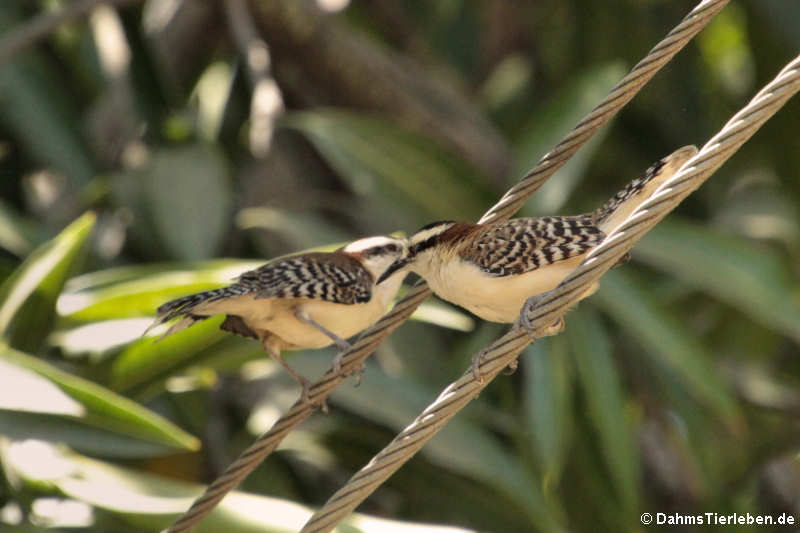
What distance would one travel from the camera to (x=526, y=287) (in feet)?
8.60

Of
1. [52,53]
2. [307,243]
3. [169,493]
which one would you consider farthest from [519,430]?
[52,53]

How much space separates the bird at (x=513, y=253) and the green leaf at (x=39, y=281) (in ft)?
3.96

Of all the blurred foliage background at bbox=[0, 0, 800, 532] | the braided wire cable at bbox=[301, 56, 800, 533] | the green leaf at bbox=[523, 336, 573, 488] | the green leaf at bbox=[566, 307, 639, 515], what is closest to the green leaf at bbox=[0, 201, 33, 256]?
the blurred foliage background at bbox=[0, 0, 800, 532]

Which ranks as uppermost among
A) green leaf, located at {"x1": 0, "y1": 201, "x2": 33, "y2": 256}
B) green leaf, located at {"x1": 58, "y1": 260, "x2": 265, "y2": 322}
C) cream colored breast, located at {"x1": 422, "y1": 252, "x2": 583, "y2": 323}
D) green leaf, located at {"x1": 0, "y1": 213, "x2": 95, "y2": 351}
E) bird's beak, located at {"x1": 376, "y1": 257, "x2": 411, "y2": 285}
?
green leaf, located at {"x1": 0, "y1": 201, "x2": 33, "y2": 256}

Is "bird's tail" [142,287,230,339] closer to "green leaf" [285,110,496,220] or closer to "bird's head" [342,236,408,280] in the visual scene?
"bird's head" [342,236,408,280]

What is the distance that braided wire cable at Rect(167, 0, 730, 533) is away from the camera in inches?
85.8

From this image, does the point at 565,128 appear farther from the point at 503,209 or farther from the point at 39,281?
the point at 503,209

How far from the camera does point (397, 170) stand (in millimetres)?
4836

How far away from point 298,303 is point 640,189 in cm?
87

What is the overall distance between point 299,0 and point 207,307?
335cm

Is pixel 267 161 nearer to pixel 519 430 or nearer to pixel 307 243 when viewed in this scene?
pixel 307 243

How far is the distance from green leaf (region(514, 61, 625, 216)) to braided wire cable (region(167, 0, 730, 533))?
224cm

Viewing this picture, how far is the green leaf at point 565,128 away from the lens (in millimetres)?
4754

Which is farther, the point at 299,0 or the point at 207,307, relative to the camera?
the point at 299,0
